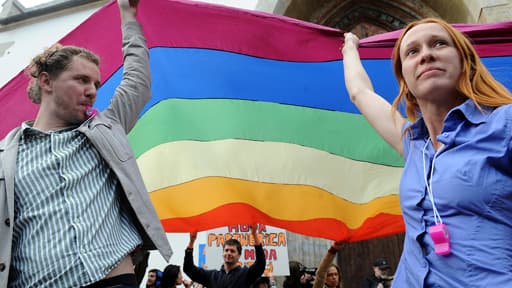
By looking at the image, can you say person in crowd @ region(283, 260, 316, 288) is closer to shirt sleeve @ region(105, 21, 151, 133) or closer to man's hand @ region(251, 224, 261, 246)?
man's hand @ region(251, 224, 261, 246)

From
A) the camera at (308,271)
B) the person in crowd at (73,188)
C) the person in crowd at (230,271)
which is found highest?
the person in crowd at (73,188)

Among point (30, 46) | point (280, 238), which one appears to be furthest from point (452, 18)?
point (30, 46)

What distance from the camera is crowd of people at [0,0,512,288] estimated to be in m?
1.07

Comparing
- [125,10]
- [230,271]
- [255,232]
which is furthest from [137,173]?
[230,271]

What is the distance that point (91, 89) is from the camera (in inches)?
70.3

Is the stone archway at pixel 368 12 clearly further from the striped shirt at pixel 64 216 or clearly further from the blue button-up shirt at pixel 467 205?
the blue button-up shirt at pixel 467 205

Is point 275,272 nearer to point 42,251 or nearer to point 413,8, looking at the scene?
point 42,251

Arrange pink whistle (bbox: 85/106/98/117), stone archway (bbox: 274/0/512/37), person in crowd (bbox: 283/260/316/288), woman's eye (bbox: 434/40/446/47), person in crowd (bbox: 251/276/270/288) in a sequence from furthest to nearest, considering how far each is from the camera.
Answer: stone archway (bbox: 274/0/512/37) → person in crowd (bbox: 283/260/316/288) → person in crowd (bbox: 251/276/270/288) → pink whistle (bbox: 85/106/98/117) → woman's eye (bbox: 434/40/446/47)

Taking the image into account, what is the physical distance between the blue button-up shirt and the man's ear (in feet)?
4.65

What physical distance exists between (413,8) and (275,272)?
15.4ft

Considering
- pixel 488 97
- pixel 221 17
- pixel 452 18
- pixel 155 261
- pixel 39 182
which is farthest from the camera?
pixel 452 18

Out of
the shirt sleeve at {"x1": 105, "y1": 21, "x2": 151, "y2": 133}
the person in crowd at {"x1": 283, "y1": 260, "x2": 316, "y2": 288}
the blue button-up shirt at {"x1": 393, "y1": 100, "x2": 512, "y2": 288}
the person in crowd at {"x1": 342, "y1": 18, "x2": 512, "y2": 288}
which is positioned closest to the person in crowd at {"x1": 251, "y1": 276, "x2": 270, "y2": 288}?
the person in crowd at {"x1": 283, "y1": 260, "x2": 316, "y2": 288}

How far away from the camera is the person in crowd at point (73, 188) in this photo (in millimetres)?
1413

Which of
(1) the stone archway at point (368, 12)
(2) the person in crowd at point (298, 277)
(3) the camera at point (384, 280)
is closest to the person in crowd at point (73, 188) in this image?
(2) the person in crowd at point (298, 277)
